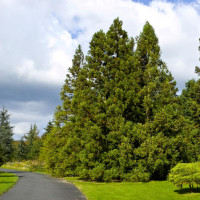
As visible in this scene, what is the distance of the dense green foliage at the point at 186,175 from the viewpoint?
1486 cm

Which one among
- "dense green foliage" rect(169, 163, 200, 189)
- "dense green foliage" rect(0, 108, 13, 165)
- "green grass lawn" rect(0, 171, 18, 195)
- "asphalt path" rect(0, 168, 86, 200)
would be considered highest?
"dense green foliage" rect(0, 108, 13, 165)

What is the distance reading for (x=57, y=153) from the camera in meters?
33.8

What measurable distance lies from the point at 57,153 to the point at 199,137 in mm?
19842

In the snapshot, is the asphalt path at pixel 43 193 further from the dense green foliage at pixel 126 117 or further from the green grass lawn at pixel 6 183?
the dense green foliage at pixel 126 117

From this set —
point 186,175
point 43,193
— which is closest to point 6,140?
point 43,193

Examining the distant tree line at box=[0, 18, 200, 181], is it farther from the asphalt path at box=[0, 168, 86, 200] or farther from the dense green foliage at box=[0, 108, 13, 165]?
the dense green foliage at box=[0, 108, 13, 165]

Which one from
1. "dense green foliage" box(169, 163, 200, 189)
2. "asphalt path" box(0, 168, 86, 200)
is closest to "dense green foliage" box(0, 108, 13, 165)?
Result: "asphalt path" box(0, 168, 86, 200)

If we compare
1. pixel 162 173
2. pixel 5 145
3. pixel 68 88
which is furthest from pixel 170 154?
pixel 5 145

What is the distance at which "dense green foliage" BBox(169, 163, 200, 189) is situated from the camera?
1486 cm

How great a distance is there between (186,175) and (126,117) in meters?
12.9

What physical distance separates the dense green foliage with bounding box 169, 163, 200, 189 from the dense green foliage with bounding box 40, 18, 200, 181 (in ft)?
22.0

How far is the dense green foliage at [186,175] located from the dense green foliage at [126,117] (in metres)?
6.69

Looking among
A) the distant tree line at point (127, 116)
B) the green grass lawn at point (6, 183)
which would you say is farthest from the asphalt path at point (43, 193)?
the distant tree line at point (127, 116)

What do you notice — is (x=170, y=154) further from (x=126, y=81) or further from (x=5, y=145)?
(x=5, y=145)
